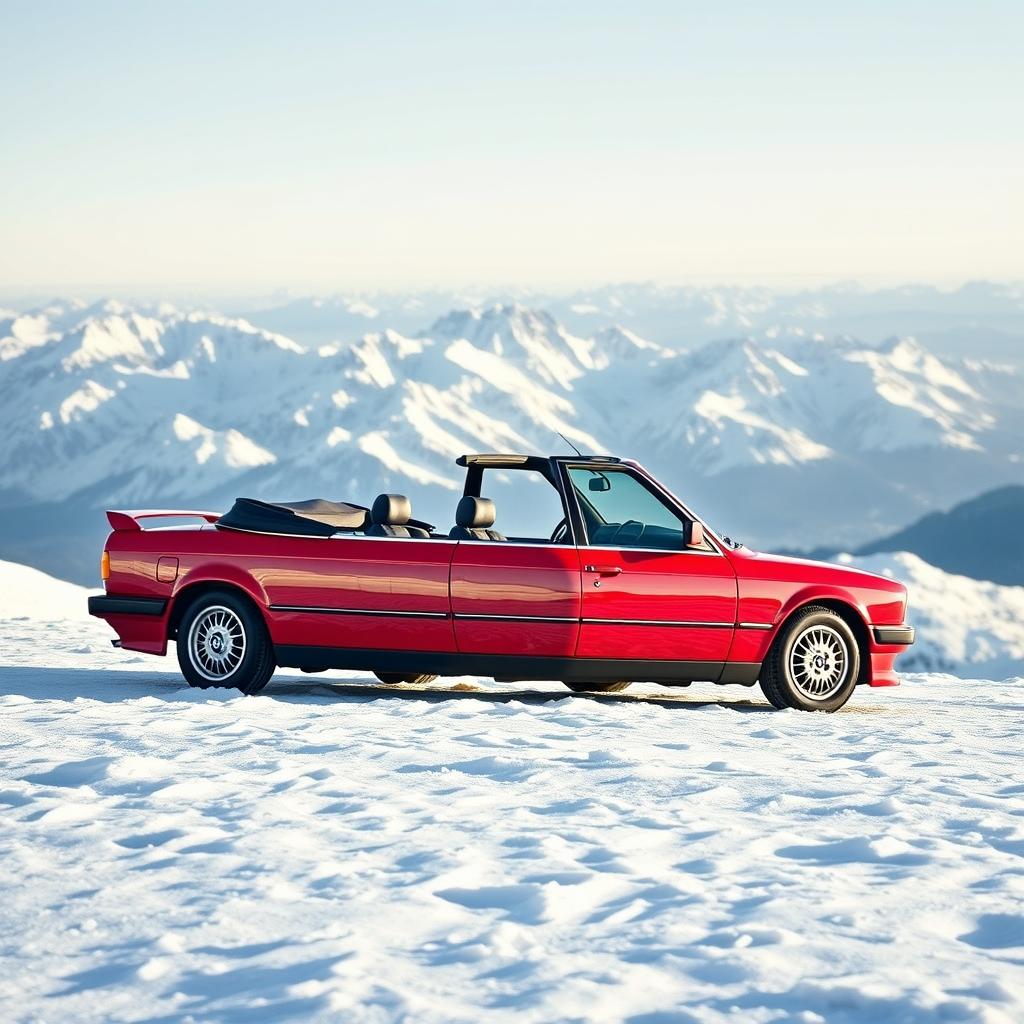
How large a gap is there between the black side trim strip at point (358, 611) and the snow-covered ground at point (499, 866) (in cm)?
60

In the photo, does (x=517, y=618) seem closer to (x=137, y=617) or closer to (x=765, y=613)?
(x=765, y=613)

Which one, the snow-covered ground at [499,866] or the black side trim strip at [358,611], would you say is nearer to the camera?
the snow-covered ground at [499,866]

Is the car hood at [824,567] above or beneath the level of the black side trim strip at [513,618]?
above

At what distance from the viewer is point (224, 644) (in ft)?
32.3

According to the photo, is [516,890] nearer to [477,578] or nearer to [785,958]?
[785,958]

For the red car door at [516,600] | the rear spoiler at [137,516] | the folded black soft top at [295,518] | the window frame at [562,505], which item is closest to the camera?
the red car door at [516,600]

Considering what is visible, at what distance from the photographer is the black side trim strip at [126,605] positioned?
9.81 m

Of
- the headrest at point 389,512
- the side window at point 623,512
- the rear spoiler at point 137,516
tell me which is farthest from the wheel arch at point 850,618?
the rear spoiler at point 137,516

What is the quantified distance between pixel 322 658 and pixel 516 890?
476 centimetres

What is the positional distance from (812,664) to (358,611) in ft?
9.63

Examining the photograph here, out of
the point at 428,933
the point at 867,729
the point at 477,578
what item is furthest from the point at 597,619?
the point at 428,933

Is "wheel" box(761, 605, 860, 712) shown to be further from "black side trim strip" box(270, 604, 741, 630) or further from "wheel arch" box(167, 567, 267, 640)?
"wheel arch" box(167, 567, 267, 640)

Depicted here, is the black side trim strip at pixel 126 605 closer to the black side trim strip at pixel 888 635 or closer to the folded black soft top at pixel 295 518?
the folded black soft top at pixel 295 518

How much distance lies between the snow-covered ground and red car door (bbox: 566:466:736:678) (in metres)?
0.57
